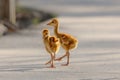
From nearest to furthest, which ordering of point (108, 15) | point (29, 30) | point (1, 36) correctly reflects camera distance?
point (1, 36), point (29, 30), point (108, 15)

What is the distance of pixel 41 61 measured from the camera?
10.9m

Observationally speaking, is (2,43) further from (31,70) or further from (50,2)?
(50,2)

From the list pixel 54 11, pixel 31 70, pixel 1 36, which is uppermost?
pixel 54 11

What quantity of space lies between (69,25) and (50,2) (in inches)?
269

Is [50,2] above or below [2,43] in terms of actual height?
above

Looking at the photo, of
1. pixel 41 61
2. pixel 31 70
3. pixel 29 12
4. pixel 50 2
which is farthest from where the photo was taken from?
pixel 50 2

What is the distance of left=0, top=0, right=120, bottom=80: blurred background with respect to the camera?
1102 centimetres

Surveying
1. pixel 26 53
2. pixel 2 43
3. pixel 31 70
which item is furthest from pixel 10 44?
pixel 31 70

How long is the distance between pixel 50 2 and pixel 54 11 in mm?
3351

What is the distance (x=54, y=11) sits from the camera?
64.7 feet

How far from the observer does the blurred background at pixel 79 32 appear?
36.1 feet

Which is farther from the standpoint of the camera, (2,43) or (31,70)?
(2,43)

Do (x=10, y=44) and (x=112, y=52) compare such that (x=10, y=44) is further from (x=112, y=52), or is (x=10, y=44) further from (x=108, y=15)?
(x=108, y=15)

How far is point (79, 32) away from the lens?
1504 cm
